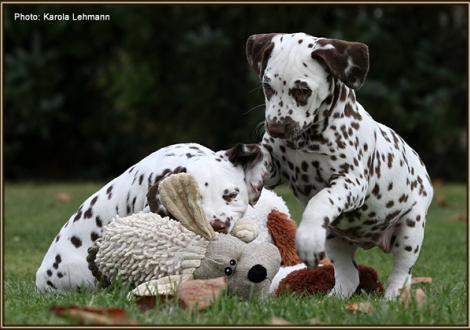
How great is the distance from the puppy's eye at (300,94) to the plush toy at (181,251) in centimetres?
77

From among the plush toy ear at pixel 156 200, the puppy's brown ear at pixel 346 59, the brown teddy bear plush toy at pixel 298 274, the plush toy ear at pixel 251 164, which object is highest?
the puppy's brown ear at pixel 346 59

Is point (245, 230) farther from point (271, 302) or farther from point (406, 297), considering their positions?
point (406, 297)

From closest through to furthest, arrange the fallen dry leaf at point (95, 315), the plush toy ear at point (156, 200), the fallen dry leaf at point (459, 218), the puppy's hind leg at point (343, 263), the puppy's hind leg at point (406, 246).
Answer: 1. the fallen dry leaf at point (95, 315)
2. the plush toy ear at point (156, 200)
3. the puppy's hind leg at point (406, 246)
4. the puppy's hind leg at point (343, 263)
5. the fallen dry leaf at point (459, 218)

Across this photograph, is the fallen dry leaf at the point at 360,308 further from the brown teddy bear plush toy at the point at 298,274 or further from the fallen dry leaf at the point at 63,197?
the fallen dry leaf at the point at 63,197

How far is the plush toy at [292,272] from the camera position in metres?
5.26

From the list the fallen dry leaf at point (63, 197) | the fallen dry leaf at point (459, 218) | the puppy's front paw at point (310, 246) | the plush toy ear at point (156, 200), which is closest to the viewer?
the puppy's front paw at point (310, 246)

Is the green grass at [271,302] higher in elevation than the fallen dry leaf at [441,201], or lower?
higher

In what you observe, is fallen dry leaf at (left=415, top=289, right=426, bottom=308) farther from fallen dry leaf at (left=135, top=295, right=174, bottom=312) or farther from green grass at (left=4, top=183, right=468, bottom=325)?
fallen dry leaf at (left=135, top=295, right=174, bottom=312)

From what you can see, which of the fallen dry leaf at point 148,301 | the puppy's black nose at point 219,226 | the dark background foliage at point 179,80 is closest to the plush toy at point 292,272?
the puppy's black nose at point 219,226

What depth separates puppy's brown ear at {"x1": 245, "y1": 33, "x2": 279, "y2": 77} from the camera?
4.69 m

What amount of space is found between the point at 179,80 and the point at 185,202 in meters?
14.8

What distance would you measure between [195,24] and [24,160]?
203 inches

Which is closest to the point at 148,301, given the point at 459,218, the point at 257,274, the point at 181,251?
the point at 181,251

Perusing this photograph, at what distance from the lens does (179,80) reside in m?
19.4
